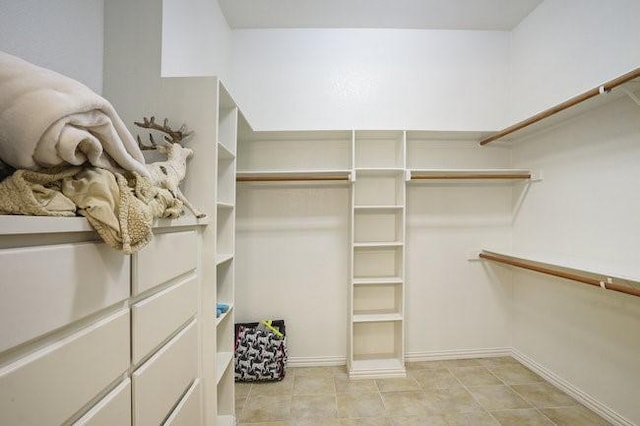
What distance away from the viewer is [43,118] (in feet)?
1.85

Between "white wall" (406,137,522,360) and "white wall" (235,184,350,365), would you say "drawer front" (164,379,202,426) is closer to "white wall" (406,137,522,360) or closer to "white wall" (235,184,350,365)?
"white wall" (235,184,350,365)

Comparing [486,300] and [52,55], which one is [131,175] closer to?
[52,55]

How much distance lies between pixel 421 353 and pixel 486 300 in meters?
0.78

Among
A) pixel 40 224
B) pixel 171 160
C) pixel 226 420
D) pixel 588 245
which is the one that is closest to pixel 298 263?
pixel 226 420

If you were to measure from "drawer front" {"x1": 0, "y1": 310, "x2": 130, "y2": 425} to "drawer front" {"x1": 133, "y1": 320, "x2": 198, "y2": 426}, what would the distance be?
0.12 m

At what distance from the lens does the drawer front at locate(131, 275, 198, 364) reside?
809 millimetres

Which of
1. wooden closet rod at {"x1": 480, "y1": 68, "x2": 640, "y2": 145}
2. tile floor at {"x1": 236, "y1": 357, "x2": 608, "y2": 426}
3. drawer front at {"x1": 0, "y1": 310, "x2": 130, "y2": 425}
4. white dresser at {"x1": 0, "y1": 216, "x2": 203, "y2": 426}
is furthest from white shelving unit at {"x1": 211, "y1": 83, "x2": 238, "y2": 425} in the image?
wooden closet rod at {"x1": 480, "y1": 68, "x2": 640, "y2": 145}

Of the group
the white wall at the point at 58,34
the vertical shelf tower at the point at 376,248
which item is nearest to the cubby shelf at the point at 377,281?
the vertical shelf tower at the point at 376,248

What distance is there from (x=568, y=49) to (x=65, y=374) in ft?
10.3

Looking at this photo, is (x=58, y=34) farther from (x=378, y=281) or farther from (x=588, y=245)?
(x=588, y=245)

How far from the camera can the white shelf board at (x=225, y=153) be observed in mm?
1507

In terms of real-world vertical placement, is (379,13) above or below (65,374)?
above

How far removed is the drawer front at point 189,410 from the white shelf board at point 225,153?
117 centimetres

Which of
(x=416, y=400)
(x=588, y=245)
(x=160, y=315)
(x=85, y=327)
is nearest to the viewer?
(x=85, y=327)
